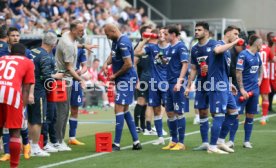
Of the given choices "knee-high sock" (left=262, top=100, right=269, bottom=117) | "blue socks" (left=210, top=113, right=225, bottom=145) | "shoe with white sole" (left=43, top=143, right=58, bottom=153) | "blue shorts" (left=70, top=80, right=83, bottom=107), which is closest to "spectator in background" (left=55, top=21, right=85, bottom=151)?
"shoe with white sole" (left=43, top=143, right=58, bottom=153)

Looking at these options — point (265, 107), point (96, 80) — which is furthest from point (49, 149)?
point (96, 80)

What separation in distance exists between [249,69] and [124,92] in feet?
8.16

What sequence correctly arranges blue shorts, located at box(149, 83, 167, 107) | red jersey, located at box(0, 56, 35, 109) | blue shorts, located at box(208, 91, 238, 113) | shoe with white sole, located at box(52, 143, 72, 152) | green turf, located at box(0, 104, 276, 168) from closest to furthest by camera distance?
red jersey, located at box(0, 56, 35, 109)
green turf, located at box(0, 104, 276, 168)
blue shorts, located at box(208, 91, 238, 113)
shoe with white sole, located at box(52, 143, 72, 152)
blue shorts, located at box(149, 83, 167, 107)

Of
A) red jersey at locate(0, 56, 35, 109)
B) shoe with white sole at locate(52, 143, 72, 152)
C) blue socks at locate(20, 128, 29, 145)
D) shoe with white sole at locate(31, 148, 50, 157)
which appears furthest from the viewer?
shoe with white sole at locate(52, 143, 72, 152)

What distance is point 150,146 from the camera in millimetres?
14859

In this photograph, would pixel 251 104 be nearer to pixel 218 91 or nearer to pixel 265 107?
pixel 218 91

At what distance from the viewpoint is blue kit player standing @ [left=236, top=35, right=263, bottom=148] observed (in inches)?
573

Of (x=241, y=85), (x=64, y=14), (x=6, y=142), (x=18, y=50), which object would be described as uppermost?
(x=64, y=14)

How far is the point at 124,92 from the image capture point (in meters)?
13.9

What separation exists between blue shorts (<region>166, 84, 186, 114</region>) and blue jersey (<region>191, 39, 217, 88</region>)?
563mm

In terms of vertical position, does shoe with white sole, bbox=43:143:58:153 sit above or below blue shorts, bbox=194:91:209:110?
below

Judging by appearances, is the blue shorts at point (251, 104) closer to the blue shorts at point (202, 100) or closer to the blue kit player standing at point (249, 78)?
the blue kit player standing at point (249, 78)

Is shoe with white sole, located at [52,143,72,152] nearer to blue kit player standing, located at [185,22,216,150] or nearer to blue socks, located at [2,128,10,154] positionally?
blue socks, located at [2,128,10,154]

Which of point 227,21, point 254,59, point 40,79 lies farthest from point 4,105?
point 227,21
